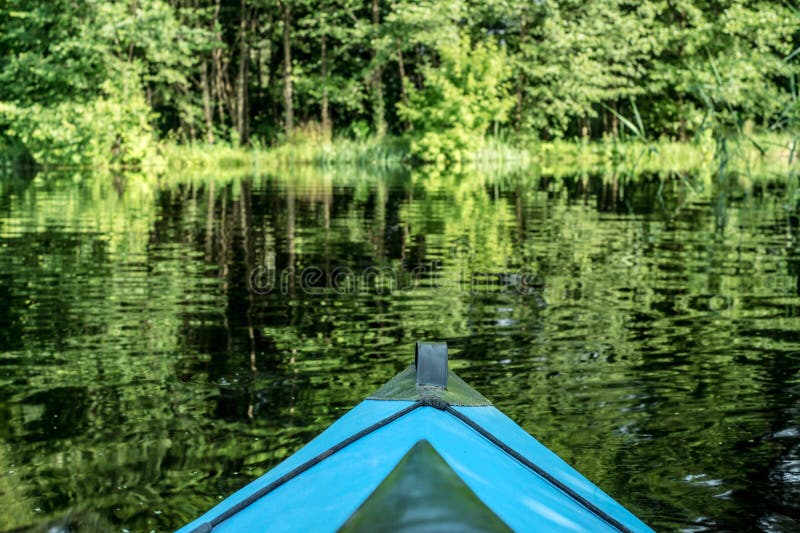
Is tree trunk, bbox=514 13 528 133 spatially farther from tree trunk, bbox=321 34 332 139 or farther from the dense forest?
tree trunk, bbox=321 34 332 139

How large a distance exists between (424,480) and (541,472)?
622mm

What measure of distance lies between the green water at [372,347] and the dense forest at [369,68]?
1318 centimetres

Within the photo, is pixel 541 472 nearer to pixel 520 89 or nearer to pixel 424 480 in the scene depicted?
pixel 424 480

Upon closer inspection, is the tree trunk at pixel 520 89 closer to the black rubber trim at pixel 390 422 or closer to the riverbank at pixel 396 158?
the riverbank at pixel 396 158

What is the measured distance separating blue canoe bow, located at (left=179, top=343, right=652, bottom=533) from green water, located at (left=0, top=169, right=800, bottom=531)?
3.04ft

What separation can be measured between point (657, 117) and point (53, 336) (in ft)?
104

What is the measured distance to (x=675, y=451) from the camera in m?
4.14

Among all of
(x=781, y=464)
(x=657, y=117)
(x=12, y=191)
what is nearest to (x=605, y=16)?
(x=657, y=117)

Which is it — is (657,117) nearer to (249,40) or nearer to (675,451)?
(249,40)

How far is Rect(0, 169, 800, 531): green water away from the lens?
3.86 m

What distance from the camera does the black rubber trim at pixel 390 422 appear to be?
2439 mm

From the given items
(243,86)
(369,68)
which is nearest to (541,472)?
(369,68)

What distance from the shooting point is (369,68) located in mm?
31500

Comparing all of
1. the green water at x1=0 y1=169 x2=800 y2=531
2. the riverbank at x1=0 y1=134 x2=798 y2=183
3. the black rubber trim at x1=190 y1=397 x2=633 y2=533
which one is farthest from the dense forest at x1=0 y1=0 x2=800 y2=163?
the black rubber trim at x1=190 y1=397 x2=633 y2=533
